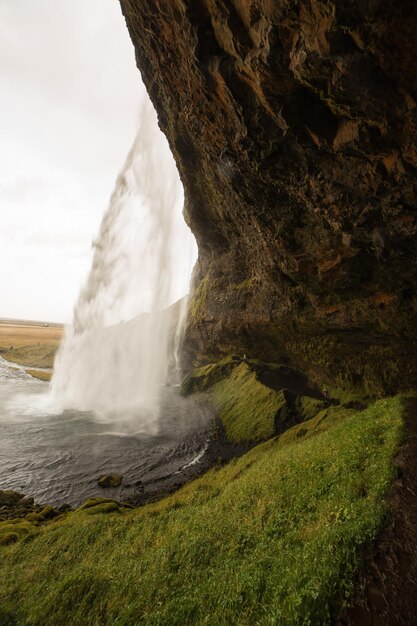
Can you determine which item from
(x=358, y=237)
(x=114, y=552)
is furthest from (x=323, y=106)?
(x=114, y=552)

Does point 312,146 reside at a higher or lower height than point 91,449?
higher

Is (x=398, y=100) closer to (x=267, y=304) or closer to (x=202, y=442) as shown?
(x=267, y=304)

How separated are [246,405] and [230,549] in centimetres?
1900

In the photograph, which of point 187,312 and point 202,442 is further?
point 187,312

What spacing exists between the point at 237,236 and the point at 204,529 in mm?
22674

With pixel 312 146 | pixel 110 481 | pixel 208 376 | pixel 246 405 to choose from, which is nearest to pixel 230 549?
pixel 110 481

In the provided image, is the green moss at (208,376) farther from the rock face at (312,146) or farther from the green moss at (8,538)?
the green moss at (8,538)

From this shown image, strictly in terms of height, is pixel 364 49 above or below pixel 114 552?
above

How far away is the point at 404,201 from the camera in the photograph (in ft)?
40.1

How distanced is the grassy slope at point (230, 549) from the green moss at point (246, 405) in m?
8.88

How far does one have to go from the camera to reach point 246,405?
28391 mm

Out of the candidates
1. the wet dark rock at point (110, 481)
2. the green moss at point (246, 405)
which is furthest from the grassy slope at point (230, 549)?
the green moss at point (246, 405)

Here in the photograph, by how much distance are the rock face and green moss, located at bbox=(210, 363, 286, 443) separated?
19.8 feet

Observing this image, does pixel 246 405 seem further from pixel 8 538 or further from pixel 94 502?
pixel 8 538
